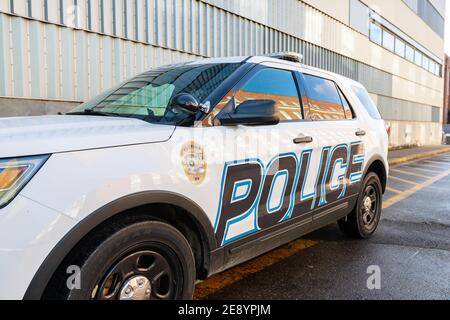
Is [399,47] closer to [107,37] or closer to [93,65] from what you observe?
[107,37]

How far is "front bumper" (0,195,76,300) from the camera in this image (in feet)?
5.22

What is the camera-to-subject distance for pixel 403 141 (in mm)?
22984

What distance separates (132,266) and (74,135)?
742 mm

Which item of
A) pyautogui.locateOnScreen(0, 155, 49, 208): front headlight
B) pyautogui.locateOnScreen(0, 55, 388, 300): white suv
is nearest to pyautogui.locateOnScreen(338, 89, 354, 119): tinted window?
pyautogui.locateOnScreen(0, 55, 388, 300): white suv

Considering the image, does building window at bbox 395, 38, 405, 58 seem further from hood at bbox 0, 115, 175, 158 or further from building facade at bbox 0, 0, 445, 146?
hood at bbox 0, 115, 175, 158

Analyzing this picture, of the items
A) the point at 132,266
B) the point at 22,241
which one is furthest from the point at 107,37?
the point at 22,241

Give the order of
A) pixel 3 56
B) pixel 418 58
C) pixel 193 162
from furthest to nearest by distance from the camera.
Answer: pixel 418 58 < pixel 3 56 < pixel 193 162

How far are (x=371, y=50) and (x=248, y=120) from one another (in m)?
18.8

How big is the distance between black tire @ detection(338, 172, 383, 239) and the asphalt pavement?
111mm

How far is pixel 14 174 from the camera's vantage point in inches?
65.7

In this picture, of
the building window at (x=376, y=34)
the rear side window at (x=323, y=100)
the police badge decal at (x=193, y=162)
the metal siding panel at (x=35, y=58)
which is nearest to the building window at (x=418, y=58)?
the building window at (x=376, y=34)

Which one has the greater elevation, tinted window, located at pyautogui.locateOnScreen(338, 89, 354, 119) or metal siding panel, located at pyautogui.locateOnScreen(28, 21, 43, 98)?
metal siding panel, located at pyautogui.locateOnScreen(28, 21, 43, 98)

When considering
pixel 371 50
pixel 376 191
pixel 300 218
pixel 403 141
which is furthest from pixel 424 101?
pixel 300 218

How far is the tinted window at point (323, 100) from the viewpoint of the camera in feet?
11.8
